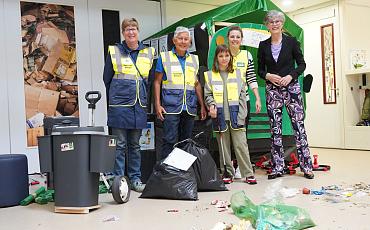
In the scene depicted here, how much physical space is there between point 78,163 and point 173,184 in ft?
2.35

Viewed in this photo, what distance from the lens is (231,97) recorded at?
3666 mm

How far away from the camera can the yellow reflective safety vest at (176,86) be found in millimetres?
3498

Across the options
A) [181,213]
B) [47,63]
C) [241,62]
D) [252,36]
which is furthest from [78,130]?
[47,63]

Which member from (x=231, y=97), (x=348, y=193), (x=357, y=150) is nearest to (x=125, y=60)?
(x=231, y=97)

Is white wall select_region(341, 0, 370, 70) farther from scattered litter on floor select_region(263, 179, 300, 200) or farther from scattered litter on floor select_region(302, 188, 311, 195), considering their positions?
scattered litter on floor select_region(302, 188, 311, 195)

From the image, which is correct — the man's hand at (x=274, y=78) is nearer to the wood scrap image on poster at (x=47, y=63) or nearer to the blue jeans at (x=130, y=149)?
the blue jeans at (x=130, y=149)

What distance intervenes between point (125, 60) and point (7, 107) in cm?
239

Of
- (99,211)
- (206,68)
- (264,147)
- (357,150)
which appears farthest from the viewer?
(357,150)

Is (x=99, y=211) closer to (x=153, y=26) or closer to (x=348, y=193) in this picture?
(x=348, y=193)

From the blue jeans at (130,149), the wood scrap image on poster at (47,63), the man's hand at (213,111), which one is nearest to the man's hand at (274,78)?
the man's hand at (213,111)

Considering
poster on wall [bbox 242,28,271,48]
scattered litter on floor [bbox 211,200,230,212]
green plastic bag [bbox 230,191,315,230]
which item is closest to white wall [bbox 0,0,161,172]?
poster on wall [bbox 242,28,271,48]

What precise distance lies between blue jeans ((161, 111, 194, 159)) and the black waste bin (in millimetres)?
806

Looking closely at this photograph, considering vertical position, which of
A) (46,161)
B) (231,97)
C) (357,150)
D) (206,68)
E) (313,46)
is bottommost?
(357,150)

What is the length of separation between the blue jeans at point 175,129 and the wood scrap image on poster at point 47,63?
2401 millimetres
